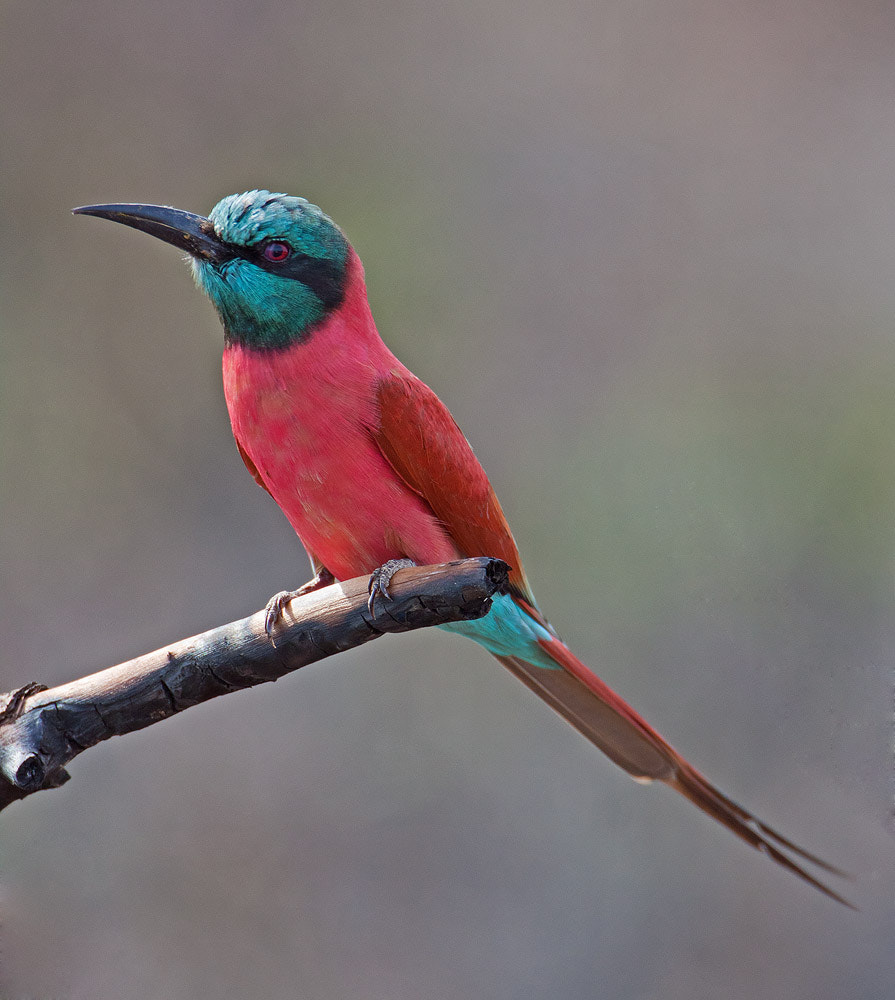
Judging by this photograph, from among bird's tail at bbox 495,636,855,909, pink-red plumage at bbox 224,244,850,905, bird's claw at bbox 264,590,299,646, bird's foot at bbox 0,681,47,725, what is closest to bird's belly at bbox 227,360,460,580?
pink-red plumage at bbox 224,244,850,905

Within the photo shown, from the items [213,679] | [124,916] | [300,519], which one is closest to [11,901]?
[124,916]

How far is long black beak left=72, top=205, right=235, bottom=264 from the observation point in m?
1.10

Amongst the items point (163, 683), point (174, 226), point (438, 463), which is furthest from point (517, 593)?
point (174, 226)

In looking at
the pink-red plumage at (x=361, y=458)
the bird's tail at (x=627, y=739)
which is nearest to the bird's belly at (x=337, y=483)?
the pink-red plumage at (x=361, y=458)

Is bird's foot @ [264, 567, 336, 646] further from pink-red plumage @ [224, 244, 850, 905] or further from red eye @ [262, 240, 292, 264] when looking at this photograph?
red eye @ [262, 240, 292, 264]

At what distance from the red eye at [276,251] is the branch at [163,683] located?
398 millimetres

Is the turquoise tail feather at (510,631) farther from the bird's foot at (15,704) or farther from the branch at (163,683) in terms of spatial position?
the bird's foot at (15,704)

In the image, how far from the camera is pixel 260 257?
1.15 m

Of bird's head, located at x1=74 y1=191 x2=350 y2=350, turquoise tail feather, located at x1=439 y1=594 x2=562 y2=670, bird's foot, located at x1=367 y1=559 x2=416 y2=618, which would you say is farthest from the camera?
turquoise tail feather, located at x1=439 y1=594 x2=562 y2=670

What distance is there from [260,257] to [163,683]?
512 mm

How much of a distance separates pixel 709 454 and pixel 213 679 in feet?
4.07

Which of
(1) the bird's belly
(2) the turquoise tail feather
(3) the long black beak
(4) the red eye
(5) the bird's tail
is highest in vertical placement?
(3) the long black beak

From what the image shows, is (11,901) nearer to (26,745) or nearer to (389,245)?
(26,745)

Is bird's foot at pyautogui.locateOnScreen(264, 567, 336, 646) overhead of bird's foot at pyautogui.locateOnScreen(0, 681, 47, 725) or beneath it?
beneath
